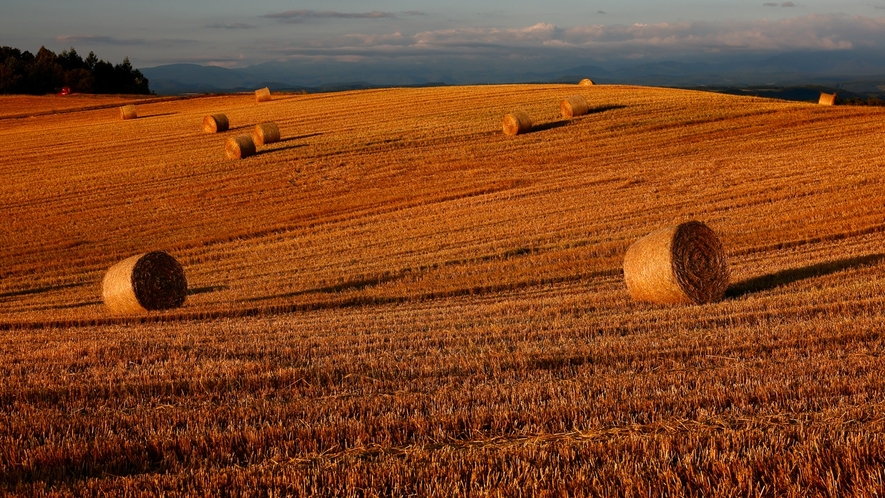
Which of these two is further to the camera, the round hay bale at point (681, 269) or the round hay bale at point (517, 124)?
the round hay bale at point (517, 124)

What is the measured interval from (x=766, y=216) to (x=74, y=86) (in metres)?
57.8

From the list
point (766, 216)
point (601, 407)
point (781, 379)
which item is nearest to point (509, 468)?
point (601, 407)

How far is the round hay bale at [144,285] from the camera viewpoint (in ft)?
44.0

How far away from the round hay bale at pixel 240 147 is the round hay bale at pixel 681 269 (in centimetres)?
2130

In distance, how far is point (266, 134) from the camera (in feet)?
105

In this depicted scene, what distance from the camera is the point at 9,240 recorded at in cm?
2117

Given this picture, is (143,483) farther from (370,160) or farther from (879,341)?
(370,160)

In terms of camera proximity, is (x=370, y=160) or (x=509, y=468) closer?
(x=509, y=468)

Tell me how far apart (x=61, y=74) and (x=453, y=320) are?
6071cm

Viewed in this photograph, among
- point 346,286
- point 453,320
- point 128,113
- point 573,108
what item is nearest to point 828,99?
point 573,108

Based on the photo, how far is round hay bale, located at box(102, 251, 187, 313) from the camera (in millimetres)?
13406

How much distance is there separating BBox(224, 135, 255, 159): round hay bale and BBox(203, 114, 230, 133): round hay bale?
6313mm

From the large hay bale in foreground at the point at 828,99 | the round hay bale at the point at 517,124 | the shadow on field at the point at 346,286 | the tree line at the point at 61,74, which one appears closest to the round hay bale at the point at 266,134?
the round hay bale at the point at 517,124

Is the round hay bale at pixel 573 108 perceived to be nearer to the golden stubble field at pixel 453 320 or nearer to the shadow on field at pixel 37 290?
the golden stubble field at pixel 453 320
